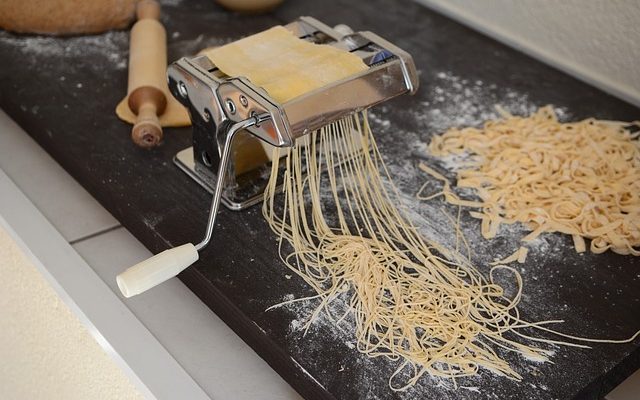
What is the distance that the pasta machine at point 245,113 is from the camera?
93 cm

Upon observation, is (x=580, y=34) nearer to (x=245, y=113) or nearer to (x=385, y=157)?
(x=385, y=157)

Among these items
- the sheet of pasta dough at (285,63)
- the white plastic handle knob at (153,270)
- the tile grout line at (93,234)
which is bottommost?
the tile grout line at (93,234)

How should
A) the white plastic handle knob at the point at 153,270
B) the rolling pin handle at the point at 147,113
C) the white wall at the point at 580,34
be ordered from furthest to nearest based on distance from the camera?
the white wall at the point at 580,34
the rolling pin handle at the point at 147,113
the white plastic handle knob at the point at 153,270

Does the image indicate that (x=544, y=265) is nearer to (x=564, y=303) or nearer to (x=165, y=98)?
(x=564, y=303)

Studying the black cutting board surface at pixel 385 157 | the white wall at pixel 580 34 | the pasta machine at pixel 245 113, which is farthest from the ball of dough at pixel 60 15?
the white wall at pixel 580 34

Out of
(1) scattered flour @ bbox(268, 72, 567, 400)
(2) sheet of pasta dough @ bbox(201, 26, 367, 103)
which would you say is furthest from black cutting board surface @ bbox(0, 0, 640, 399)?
(2) sheet of pasta dough @ bbox(201, 26, 367, 103)

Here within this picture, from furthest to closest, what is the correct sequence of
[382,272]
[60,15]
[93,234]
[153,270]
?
1. [60,15]
2. [93,234]
3. [382,272]
4. [153,270]

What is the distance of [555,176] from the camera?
117 centimetres

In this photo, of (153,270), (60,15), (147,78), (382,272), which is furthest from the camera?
(60,15)

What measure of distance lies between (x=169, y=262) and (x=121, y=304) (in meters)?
0.14

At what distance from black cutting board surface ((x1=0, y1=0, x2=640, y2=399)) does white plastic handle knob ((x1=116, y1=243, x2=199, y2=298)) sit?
0.27ft

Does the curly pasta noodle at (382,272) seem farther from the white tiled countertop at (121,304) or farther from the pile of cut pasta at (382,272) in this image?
the white tiled countertop at (121,304)

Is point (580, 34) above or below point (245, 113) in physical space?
below

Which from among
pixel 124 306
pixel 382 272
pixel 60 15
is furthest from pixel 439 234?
pixel 60 15
